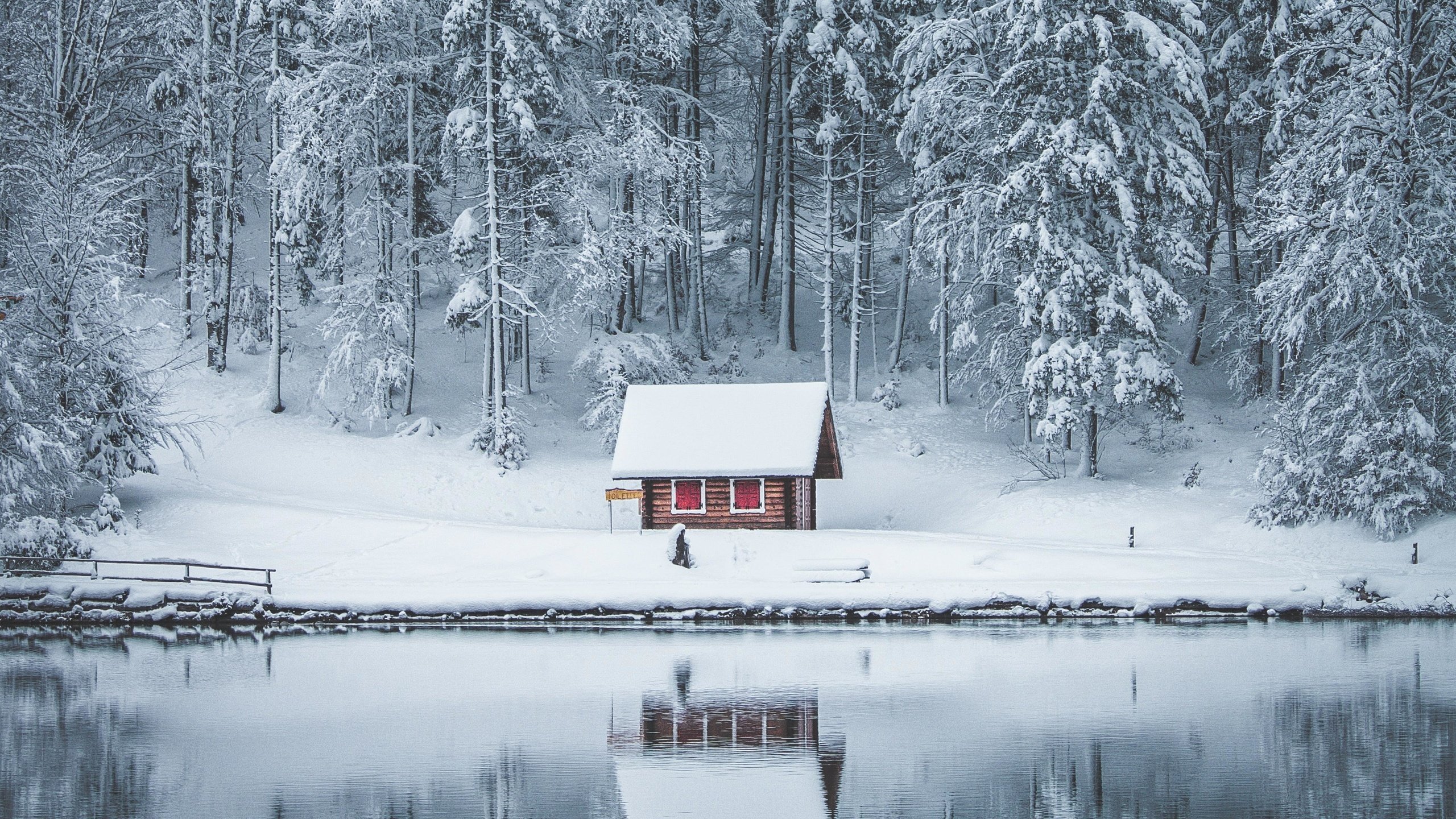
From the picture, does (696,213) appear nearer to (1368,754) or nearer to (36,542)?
(36,542)

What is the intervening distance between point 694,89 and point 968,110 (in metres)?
14.3

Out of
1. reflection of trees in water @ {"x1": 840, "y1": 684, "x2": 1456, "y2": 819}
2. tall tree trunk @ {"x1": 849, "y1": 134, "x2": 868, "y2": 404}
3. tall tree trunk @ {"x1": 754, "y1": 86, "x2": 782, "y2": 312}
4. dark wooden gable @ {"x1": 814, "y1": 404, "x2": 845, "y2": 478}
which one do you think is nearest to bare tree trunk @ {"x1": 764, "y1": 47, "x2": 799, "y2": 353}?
tall tree trunk @ {"x1": 754, "y1": 86, "x2": 782, "y2": 312}

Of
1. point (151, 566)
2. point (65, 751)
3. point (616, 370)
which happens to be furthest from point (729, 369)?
point (65, 751)

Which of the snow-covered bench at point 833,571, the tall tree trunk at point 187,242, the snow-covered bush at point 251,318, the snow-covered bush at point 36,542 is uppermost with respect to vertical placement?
the tall tree trunk at point 187,242

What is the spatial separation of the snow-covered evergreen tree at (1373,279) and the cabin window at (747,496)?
13517 mm

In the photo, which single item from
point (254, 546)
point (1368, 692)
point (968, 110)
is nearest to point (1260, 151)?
point (968, 110)

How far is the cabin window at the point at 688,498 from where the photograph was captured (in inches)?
1587

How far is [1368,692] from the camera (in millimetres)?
21797

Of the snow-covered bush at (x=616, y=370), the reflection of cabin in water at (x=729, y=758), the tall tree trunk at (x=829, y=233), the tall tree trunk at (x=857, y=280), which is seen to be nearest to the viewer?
the reflection of cabin in water at (x=729, y=758)

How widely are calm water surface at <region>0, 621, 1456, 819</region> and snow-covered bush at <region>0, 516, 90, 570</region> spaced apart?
3985 millimetres

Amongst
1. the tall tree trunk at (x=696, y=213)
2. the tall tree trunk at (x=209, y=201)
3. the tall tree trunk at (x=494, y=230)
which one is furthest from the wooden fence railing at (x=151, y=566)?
the tall tree trunk at (x=696, y=213)

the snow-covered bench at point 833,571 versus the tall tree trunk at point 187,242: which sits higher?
the tall tree trunk at point 187,242

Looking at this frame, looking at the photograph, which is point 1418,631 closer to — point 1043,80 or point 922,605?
point 922,605

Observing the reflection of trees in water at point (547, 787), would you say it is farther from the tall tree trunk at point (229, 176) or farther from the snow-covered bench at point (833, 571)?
the tall tree trunk at point (229, 176)
